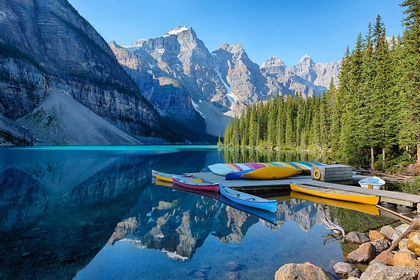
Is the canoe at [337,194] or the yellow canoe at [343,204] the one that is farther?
the canoe at [337,194]

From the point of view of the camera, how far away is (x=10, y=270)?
329 inches

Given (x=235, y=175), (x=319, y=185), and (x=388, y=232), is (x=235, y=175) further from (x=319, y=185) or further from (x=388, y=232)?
(x=388, y=232)

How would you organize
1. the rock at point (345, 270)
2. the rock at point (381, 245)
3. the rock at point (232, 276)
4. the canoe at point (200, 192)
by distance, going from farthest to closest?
the canoe at point (200, 192), the rock at point (381, 245), the rock at point (232, 276), the rock at point (345, 270)

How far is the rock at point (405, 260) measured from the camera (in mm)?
7458

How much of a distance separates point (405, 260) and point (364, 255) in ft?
5.24

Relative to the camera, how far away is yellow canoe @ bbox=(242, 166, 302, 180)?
25594 mm

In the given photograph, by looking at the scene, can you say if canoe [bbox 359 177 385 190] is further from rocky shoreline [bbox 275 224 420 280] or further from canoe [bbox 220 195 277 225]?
rocky shoreline [bbox 275 224 420 280]

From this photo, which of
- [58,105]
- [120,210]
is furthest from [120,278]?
[58,105]

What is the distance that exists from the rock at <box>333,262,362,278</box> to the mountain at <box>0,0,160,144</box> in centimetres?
10806

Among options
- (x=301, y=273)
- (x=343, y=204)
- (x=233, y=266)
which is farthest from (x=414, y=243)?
(x=343, y=204)

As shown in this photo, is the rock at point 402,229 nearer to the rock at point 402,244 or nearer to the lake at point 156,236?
the rock at point 402,244

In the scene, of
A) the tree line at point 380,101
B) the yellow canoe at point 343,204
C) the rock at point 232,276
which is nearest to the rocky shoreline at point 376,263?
A: the rock at point 232,276

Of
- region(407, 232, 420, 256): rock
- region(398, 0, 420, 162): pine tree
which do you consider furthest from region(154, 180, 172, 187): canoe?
region(398, 0, 420, 162): pine tree

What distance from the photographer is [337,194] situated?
19531mm
